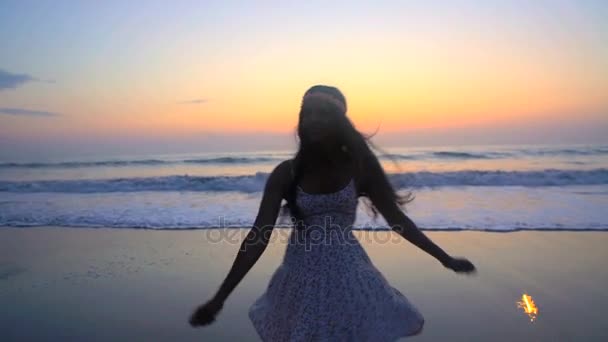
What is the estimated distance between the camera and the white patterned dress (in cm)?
173

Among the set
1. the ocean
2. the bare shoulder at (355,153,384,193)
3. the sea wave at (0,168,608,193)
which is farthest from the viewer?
the sea wave at (0,168,608,193)

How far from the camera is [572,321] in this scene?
→ 14.2ft

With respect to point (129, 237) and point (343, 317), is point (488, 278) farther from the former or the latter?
point (129, 237)

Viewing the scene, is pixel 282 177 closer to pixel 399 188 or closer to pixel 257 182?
pixel 399 188

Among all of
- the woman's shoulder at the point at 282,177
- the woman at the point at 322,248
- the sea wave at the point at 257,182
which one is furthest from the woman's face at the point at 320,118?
the sea wave at the point at 257,182

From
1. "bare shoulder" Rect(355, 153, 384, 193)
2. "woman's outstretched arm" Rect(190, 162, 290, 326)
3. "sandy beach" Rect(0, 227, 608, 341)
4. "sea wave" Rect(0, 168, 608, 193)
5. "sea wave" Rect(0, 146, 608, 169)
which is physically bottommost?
"sea wave" Rect(0, 146, 608, 169)

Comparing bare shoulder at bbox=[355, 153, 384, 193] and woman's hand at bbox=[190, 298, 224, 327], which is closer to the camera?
woman's hand at bbox=[190, 298, 224, 327]

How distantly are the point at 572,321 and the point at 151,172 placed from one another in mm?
20700

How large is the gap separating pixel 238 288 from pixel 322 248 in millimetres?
3784

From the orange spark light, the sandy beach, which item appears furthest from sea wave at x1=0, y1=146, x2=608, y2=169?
the orange spark light

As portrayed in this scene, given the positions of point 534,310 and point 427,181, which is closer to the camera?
point 534,310

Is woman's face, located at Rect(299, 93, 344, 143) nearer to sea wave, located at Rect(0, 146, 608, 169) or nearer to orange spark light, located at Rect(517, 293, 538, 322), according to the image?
orange spark light, located at Rect(517, 293, 538, 322)

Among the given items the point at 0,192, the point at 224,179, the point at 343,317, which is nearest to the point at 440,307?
the point at 343,317

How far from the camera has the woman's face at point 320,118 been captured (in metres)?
1.77
